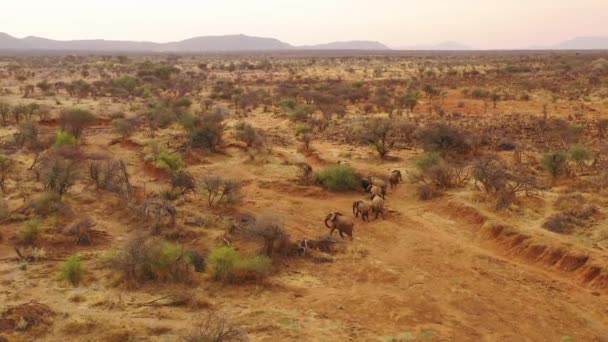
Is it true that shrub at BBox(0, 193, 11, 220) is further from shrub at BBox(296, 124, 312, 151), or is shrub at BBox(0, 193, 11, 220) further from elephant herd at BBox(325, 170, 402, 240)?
shrub at BBox(296, 124, 312, 151)

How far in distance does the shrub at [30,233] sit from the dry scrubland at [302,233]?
0.10 ft

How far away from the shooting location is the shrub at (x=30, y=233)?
40.3ft

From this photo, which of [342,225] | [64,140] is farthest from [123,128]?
[342,225]

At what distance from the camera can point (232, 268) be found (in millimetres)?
10422

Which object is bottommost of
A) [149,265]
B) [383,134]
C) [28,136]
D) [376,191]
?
[149,265]

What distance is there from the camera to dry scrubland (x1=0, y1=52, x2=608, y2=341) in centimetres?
913

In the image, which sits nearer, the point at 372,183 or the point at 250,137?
the point at 372,183

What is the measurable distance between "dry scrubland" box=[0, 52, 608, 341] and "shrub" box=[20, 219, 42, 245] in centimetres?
3

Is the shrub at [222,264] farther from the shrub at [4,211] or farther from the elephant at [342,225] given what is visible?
the shrub at [4,211]

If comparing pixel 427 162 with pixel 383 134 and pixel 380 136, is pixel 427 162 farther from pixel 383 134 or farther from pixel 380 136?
pixel 380 136

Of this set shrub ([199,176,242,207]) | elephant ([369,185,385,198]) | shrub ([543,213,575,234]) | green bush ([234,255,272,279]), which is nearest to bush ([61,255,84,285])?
green bush ([234,255,272,279])

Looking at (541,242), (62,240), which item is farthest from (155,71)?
(541,242)

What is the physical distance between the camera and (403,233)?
43.5 ft

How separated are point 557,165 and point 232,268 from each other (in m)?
10.9
